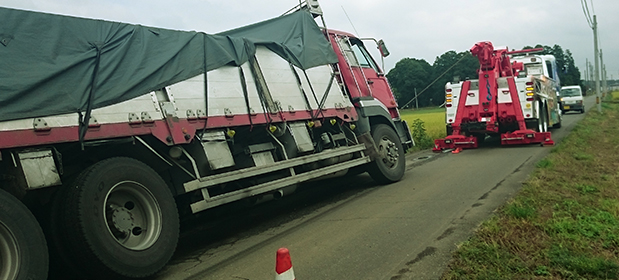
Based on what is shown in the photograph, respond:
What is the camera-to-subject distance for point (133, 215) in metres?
4.62

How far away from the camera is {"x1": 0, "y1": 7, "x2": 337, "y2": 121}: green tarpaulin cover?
3.95 metres

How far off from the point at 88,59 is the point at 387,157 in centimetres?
566

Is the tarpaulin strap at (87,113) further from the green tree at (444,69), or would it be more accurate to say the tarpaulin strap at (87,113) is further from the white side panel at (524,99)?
the green tree at (444,69)

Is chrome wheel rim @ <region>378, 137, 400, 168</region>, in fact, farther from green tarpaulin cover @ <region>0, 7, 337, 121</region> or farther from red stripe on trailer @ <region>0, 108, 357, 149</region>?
green tarpaulin cover @ <region>0, 7, 337, 121</region>

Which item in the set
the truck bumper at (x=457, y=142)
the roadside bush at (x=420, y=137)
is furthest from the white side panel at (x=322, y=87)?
the roadside bush at (x=420, y=137)

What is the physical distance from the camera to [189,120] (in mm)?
5363

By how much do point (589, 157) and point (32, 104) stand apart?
32.2ft

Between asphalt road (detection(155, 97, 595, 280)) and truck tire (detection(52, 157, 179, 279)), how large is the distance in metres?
0.39

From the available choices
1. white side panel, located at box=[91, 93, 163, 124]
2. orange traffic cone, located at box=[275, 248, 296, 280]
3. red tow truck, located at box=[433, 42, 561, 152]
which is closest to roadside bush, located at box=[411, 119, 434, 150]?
red tow truck, located at box=[433, 42, 561, 152]

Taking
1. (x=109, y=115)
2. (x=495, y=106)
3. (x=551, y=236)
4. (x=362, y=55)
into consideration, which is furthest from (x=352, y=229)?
(x=495, y=106)

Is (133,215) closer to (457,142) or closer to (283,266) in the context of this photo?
(283,266)

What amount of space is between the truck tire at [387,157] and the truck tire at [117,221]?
4592 mm

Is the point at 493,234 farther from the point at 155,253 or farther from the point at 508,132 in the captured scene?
the point at 508,132

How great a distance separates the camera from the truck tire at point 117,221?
399 centimetres
